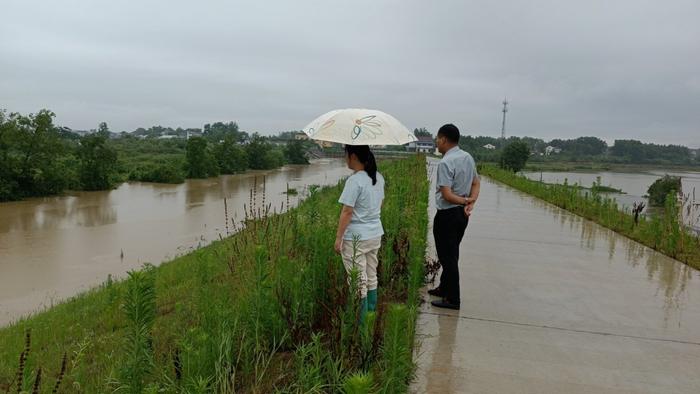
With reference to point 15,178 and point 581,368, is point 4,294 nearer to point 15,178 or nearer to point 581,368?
point 581,368

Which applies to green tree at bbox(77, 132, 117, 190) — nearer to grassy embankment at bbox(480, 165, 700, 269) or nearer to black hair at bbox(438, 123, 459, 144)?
grassy embankment at bbox(480, 165, 700, 269)

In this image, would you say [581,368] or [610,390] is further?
[581,368]

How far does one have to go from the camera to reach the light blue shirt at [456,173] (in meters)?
4.08

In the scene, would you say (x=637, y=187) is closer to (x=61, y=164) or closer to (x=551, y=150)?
(x=61, y=164)

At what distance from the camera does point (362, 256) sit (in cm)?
336

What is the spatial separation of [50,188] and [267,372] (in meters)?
31.3

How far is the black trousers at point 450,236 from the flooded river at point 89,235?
234 cm

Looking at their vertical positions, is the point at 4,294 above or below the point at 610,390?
below

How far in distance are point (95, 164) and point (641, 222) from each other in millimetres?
31901

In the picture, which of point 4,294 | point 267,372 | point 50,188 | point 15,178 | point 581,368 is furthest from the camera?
point 50,188

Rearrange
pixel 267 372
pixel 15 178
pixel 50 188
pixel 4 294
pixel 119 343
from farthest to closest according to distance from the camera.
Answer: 1. pixel 50 188
2. pixel 15 178
3. pixel 4 294
4. pixel 119 343
5. pixel 267 372

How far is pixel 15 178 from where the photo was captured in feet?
87.8

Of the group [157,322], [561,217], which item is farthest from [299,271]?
[561,217]

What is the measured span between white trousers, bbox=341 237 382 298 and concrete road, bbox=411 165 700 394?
2.24 feet
